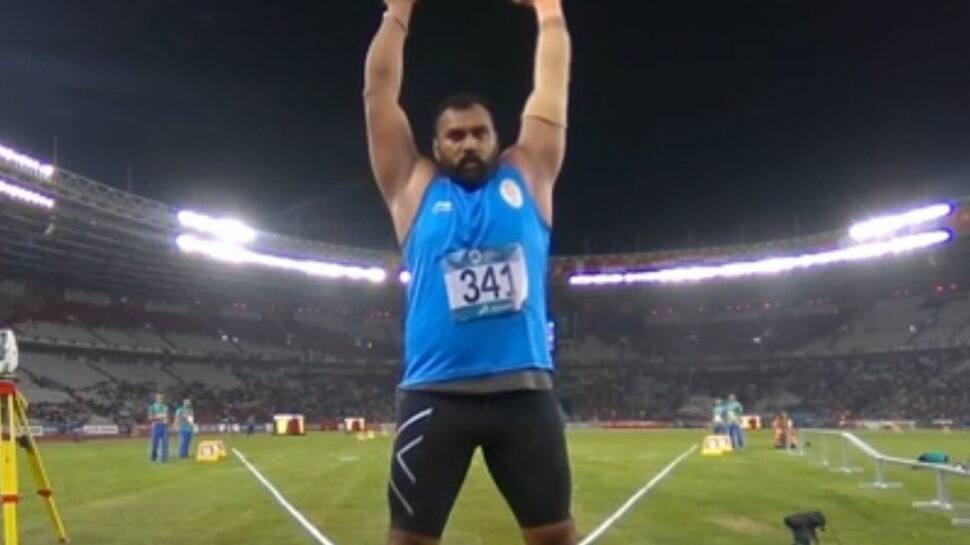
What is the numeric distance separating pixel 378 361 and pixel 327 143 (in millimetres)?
31553

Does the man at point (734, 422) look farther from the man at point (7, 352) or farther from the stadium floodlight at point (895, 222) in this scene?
the stadium floodlight at point (895, 222)

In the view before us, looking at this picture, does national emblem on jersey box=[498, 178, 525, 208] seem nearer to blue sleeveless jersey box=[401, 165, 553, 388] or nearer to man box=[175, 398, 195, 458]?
blue sleeveless jersey box=[401, 165, 553, 388]

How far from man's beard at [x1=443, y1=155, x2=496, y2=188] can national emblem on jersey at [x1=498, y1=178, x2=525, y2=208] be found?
0.07 m

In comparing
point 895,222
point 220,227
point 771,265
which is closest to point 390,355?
point 220,227

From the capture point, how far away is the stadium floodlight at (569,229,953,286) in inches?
2348

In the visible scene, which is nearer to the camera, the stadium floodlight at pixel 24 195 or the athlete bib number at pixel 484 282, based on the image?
the athlete bib number at pixel 484 282

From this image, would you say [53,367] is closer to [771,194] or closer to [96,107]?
[96,107]

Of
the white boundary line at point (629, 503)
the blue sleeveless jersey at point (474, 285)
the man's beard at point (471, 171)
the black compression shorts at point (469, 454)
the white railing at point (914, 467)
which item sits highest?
the man's beard at point (471, 171)

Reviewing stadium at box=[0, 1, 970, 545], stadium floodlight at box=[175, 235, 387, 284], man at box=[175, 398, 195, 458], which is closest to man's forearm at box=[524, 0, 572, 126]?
stadium at box=[0, 1, 970, 545]

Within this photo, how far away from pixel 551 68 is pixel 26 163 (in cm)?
4221

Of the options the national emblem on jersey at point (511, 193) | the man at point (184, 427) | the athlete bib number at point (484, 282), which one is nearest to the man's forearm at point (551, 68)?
the national emblem on jersey at point (511, 193)

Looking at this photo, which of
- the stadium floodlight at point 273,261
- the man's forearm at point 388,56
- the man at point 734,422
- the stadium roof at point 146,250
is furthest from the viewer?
the stadium floodlight at point 273,261

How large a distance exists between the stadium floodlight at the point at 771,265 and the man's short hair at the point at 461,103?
60.0 m

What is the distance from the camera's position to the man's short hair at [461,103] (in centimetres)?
337
